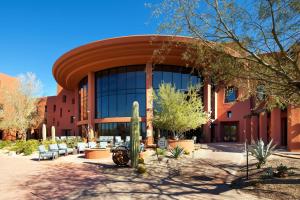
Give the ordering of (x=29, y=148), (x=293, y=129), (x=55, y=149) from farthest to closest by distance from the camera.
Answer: (x=29, y=148)
(x=293, y=129)
(x=55, y=149)

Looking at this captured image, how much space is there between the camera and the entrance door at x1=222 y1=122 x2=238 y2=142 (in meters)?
34.4

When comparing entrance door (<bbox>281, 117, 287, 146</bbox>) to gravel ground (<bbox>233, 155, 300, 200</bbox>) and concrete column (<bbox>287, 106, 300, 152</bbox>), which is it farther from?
gravel ground (<bbox>233, 155, 300, 200</bbox>)

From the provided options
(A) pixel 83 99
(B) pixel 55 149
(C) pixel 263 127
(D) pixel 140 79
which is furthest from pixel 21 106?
(C) pixel 263 127

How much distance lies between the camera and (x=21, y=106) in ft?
137

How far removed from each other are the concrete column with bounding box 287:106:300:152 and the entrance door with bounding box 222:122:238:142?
13.6 m

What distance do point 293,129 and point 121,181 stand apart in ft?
48.3

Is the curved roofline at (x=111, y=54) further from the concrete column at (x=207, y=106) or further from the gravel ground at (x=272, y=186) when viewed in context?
the gravel ground at (x=272, y=186)

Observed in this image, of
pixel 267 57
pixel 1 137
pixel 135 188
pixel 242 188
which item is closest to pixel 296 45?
pixel 267 57

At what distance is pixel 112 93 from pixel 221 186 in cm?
2619

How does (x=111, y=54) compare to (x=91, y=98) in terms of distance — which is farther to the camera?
(x=91, y=98)

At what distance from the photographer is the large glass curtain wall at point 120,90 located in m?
33.4

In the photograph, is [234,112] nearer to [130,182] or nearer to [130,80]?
[130,80]

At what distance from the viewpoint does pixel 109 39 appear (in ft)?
94.6

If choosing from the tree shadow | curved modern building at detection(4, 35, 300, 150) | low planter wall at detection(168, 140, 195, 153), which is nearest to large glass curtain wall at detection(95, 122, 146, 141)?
curved modern building at detection(4, 35, 300, 150)
